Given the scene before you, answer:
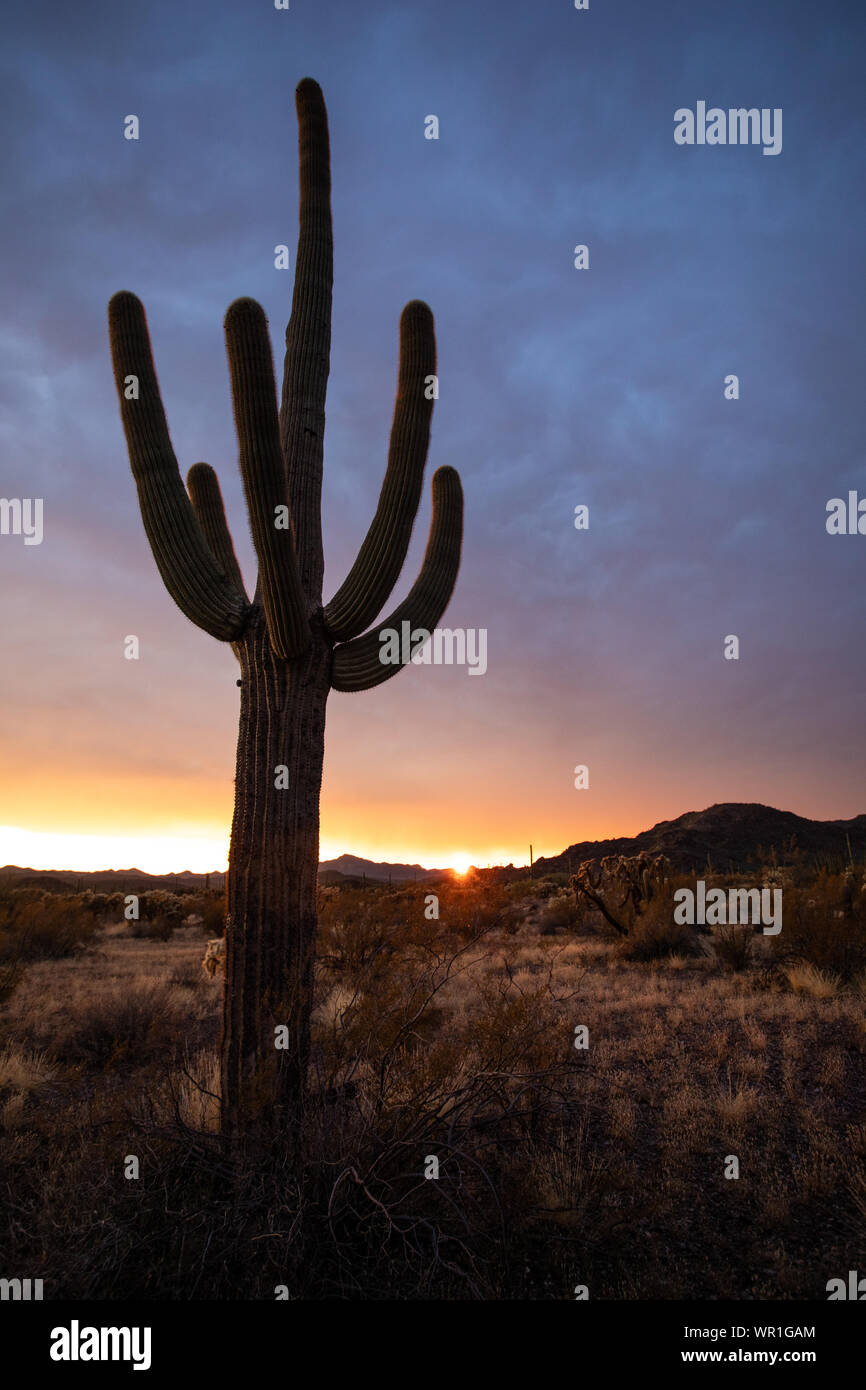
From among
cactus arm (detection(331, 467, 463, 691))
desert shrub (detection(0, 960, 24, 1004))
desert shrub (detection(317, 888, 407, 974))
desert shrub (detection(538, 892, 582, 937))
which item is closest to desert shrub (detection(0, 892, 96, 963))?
desert shrub (detection(0, 960, 24, 1004))

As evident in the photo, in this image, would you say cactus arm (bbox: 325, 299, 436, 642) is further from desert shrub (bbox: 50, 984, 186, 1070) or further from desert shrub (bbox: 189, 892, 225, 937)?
desert shrub (bbox: 189, 892, 225, 937)

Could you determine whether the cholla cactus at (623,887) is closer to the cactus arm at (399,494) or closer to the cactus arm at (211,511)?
the cactus arm at (399,494)

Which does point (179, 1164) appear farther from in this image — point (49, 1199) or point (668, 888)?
point (668, 888)

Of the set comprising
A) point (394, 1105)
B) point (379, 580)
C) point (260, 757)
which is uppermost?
point (379, 580)

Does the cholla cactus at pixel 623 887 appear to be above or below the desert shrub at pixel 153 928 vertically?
above

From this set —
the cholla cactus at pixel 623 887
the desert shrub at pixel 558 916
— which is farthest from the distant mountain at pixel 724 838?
the cholla cactus at pixel 623 887

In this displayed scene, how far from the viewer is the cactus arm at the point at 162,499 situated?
579 cm

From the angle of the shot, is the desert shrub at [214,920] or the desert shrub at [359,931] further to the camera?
the desert shrub at [214,920]

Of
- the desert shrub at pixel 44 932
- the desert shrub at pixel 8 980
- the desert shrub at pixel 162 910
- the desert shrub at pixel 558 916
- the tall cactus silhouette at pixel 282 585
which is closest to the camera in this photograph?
the tall cactus silhouette at pixel 282 585

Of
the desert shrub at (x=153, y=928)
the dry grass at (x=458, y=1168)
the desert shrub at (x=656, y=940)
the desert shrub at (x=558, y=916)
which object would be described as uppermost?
the dry grass at (x=458, y=1168)

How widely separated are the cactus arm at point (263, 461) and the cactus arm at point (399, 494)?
628mm
